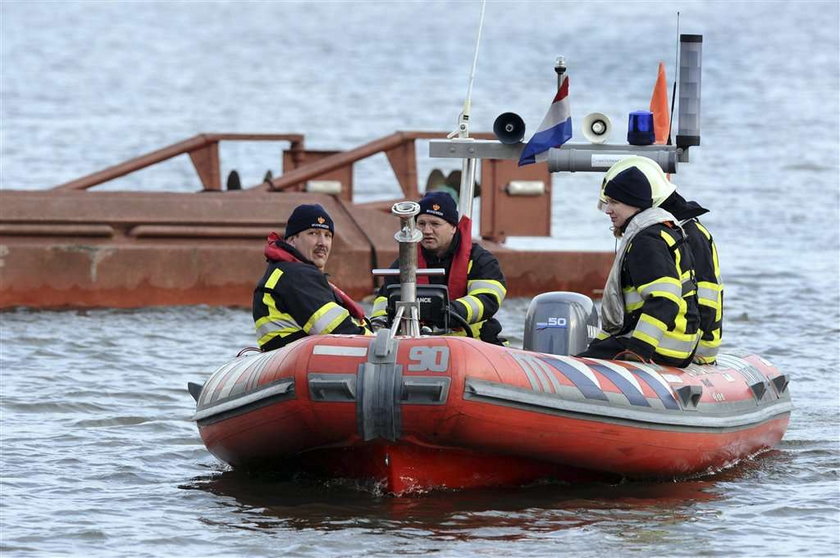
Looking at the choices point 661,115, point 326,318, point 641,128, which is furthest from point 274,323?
point 661,115

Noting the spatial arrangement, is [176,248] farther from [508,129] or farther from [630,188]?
[630,188]

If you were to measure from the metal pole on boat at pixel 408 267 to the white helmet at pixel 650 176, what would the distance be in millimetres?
1153

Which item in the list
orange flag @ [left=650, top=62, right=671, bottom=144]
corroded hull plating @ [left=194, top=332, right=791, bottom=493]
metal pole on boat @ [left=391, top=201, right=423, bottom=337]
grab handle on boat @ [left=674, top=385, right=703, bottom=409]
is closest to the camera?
corroded hull plating @ [left=194, top=332, right=791, bottom=493]

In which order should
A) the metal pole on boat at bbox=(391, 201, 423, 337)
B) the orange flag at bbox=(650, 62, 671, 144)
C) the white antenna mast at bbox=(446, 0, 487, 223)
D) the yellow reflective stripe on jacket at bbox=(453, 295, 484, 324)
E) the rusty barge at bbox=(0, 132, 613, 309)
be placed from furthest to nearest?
the rusty barge at bbox=(0, 132, 613, 309), the orange flag at bbox=(650, 62, 671, 144), the white antenna mast at bbox=(446, 0, 487, 223), the yellow reflective stripe on jacket at bbox=(453, 295, 484, 324), the metal pole on boat at bbox=(391, 201, 423, 337)

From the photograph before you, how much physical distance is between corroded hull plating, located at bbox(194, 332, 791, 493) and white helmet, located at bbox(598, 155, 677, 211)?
839 mm

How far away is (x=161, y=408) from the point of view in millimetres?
11953

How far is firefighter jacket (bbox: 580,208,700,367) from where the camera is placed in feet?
30.3

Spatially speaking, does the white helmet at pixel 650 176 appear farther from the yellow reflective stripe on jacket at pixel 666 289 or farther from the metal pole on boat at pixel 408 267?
the metal pole on boat at pixel 408 267

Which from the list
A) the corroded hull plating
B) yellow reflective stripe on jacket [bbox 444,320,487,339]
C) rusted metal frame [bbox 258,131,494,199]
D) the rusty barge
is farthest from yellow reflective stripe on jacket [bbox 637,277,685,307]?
rusted metal frame [bbox 258,131,494,199]

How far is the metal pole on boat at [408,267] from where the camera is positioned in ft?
28.5

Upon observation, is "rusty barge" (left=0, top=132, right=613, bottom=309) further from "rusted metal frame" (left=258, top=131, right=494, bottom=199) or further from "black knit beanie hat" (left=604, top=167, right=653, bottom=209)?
"black knit beanie hat" (left=604, top=167, right=653, bottom=209)

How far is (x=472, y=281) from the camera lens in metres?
9.94

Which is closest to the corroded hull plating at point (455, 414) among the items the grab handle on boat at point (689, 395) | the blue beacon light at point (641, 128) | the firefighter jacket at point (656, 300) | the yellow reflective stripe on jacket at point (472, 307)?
the grab handle on boat at point (689, 395)

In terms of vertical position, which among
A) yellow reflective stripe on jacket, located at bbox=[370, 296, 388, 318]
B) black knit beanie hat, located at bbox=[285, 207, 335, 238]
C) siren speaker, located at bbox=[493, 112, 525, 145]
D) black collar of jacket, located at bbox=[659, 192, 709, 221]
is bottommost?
yellow reflective stripe on jacket, located at bbox=[370, 296, 388, 318]
